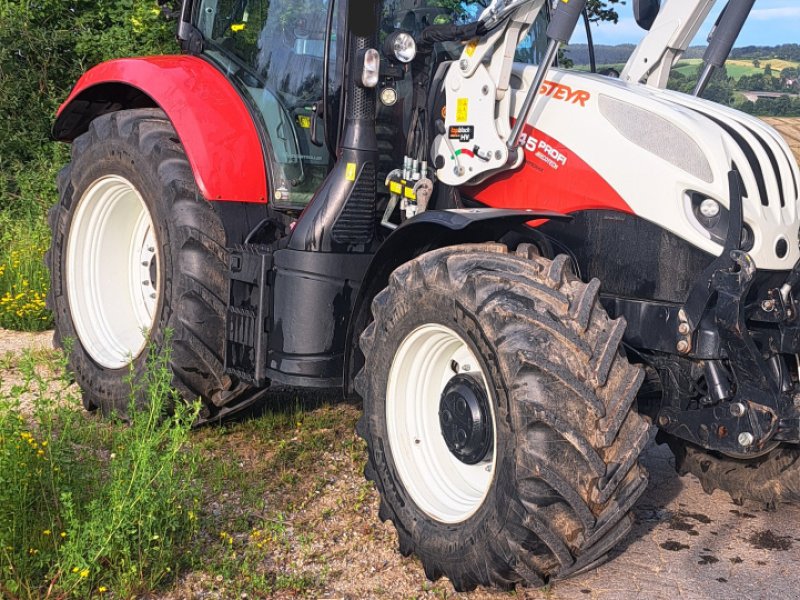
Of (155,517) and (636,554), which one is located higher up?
(155,517)

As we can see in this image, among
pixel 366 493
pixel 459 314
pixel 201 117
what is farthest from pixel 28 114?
pixel 459 314

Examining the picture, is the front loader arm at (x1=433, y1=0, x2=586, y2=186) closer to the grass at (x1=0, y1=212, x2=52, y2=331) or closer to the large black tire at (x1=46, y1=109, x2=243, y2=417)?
the large black tire at (x1=46, y1=109, x2=243, y2=417)

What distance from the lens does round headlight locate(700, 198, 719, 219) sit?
3184mm

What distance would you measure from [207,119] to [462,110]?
127 cm

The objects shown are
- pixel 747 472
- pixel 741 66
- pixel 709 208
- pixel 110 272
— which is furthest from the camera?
pixel 741 66

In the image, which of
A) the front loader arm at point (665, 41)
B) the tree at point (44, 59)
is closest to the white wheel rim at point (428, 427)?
the front loader arm at point (665, 41)

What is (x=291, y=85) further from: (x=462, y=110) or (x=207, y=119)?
(x=462, y=110)

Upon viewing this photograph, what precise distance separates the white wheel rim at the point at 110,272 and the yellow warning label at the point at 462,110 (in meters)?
2.00

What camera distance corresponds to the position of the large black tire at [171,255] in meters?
4.27

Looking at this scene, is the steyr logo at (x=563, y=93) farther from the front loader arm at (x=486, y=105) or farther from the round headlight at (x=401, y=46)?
the round headlight at (x=401, y=46)

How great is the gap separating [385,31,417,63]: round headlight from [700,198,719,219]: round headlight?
4.32 feet

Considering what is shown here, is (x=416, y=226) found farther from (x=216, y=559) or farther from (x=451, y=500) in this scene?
(x=216, y=559)

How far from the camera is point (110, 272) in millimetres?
5199

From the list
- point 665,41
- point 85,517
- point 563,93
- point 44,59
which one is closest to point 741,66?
point 665,41
